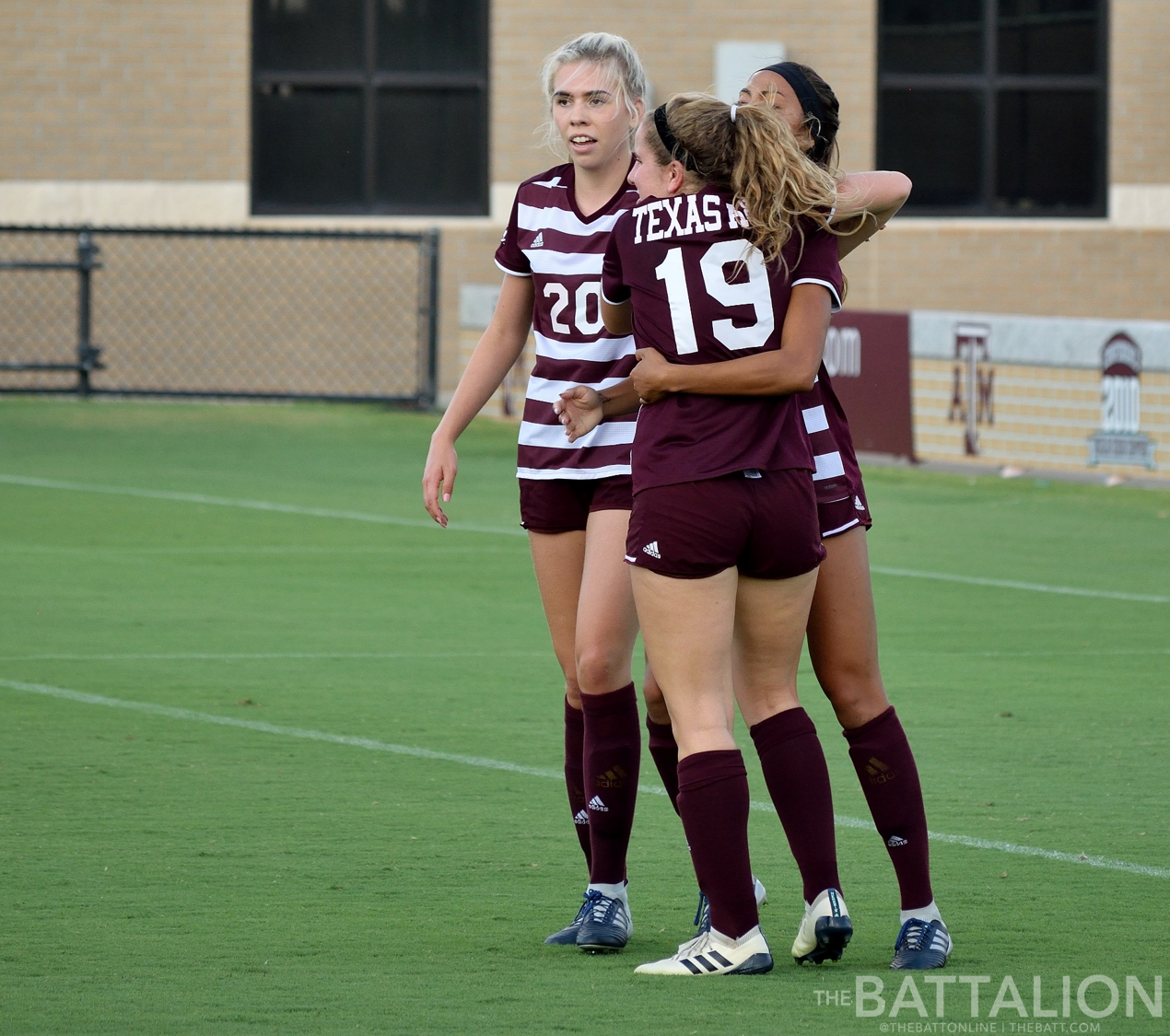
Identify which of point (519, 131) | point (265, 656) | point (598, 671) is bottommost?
point (265, 656)

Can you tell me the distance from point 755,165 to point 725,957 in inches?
64.1

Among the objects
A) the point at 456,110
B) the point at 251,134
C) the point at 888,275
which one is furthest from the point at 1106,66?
the point at 251,134

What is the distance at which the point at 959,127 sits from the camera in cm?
2403

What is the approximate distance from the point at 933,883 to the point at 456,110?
18.9 metres

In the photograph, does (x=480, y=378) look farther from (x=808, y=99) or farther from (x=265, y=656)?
(x=265, y=656)

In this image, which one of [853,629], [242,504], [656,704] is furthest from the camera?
[242,504]

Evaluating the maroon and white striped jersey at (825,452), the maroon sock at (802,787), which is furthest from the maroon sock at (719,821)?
the maroon and white striped jersey at (825,452)

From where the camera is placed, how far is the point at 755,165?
4.28m

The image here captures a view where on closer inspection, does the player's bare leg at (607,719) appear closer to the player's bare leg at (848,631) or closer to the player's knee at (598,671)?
the player's knee at (598,671)

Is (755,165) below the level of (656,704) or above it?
above

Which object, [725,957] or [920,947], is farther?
[920,947]

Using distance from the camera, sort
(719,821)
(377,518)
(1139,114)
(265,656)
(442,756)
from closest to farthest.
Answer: (719,821) < (442,756) < (265,656) < (377,518) < (1139,114)

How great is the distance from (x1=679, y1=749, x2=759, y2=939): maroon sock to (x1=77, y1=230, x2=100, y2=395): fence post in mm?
18580

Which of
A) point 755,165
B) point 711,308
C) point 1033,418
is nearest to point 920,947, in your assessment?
point 711,308
